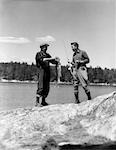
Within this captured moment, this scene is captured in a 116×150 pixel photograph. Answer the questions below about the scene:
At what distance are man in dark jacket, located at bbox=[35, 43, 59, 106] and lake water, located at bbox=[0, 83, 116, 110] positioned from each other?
Answer: 0.05 metres

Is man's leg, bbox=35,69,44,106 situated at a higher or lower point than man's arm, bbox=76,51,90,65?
lower

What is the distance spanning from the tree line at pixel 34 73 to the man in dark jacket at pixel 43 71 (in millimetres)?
58

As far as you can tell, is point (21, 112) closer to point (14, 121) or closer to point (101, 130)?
point (14, 121)

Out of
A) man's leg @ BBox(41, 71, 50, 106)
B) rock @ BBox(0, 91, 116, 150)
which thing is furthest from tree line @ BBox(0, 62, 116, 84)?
rock @ BBox(0, 91, 116, 150)

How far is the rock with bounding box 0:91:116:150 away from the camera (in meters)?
2.42

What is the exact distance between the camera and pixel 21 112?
2.79 meters

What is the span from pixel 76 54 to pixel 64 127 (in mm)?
687

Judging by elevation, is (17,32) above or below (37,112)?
above

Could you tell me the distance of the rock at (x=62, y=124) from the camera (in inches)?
95.3

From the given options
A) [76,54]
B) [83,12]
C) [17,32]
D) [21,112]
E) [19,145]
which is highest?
[83,12]

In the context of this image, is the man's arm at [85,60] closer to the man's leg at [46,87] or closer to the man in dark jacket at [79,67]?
the man in dark jacket at [79,67]

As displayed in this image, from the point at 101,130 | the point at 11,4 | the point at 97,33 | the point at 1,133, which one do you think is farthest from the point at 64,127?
the point at 11,4

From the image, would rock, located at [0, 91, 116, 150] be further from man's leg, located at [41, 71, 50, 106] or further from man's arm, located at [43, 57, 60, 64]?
man's arm, located at [43, 57, 60, 64]

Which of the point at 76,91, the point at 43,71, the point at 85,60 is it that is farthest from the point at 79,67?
the point at 43,71
